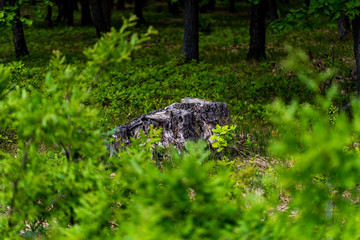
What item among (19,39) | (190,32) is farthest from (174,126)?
(19,39)

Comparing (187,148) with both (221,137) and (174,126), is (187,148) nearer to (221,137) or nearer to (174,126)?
(221,137)

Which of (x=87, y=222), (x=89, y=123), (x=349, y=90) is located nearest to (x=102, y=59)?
(x=89, y=123)

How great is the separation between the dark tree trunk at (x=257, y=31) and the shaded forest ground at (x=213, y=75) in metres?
0.53

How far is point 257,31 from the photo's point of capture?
11.6m

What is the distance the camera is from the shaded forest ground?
23.7 feet

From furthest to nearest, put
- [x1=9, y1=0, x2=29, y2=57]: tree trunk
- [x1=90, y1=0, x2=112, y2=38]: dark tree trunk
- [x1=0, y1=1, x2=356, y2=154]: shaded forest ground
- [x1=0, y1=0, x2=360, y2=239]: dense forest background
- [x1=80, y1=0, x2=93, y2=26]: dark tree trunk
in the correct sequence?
[x1=80, y1=0, x2=93, y2=26]: dark tree trunk < [x1=90, y1=0, x2=112, y2=38]: dark tree trunk < [x1=9, y1=0, x2=29, y2=57]: tree trunk < [x1=0, y1=1, x2=356, y2=154]: shaded forest ground < [x1=0, y1=0, x2=360, y2=239]: dense forest background

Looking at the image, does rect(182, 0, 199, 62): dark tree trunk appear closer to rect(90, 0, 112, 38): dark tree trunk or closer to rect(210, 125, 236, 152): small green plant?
rect(90, 0, 112, 38): dark tree trunk

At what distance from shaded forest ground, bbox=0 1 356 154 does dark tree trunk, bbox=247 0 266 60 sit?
53 centimetres

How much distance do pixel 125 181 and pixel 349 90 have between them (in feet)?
25.2

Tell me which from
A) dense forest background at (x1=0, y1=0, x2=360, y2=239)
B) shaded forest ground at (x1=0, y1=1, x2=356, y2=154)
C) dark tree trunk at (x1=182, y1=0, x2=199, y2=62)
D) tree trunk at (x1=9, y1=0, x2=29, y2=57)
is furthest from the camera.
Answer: tree trunk at (x1=9, y1=0, x2=29, y2=57)

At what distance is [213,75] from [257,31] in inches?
126

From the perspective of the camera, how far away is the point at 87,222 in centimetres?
164

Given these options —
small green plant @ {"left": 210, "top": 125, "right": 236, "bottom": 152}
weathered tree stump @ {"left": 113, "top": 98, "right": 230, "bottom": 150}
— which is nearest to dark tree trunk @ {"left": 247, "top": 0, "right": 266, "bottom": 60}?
weathered tree stump @ {"left": 113, "top": 98, "right": 230, "bottom": 150}

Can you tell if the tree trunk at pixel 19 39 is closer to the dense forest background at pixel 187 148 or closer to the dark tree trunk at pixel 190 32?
the dense forest background at pixel 187 148
